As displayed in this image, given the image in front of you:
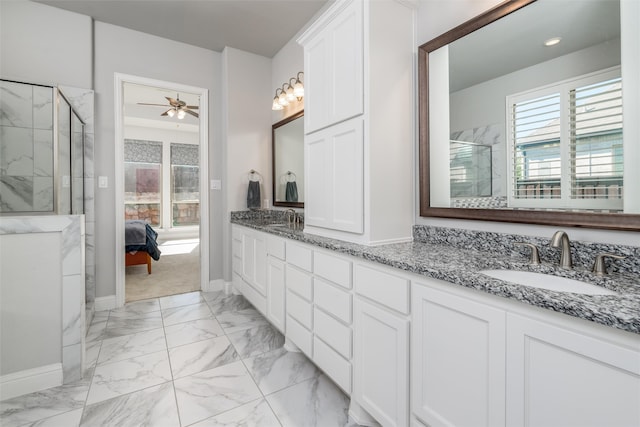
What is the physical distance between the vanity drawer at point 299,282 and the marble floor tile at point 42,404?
128cm

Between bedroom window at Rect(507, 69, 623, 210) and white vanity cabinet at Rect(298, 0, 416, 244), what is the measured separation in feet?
1.83

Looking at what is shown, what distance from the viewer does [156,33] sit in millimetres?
3096

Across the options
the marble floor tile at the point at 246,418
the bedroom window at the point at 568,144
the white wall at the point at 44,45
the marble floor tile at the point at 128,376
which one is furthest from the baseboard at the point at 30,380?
the bedroom window at the point at 568,144

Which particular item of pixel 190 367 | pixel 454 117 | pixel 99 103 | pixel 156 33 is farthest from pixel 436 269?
pixel 156 33

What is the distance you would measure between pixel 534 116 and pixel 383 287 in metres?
0.99

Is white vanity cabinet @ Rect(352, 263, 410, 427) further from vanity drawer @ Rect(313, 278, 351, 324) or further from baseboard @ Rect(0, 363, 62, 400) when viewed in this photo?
baseboard @ Rect(0, 363, 62, 400)


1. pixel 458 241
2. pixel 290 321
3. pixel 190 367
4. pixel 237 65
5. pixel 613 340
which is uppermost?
pixel 237 65

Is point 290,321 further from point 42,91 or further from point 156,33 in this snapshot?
point 156,33

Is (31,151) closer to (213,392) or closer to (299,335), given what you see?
(213,392)

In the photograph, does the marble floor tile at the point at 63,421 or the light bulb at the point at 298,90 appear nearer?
the marble floor tile at the point at 63,421

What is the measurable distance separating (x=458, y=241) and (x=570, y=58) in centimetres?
89

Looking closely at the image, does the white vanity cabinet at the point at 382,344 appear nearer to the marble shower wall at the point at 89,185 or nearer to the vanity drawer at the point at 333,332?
the vanity drawer at the point at 333,332

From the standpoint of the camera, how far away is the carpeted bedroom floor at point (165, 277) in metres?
3.45

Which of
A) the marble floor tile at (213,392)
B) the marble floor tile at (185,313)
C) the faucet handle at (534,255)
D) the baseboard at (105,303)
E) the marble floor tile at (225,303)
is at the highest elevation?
the faucet handle at (534,255)
